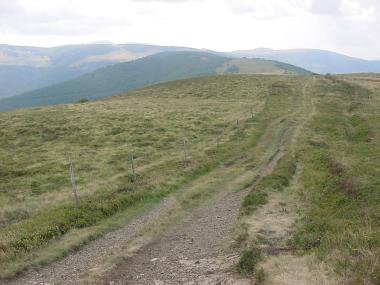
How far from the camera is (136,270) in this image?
16578 mm

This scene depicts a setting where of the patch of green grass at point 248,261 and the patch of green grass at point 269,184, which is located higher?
the patch of green grass at point 248,261

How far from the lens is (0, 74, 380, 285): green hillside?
17234 mm

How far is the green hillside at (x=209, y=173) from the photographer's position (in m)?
17.2

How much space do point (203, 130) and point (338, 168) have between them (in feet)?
82.1

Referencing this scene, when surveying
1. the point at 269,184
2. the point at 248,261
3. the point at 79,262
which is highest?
the point at 248,261

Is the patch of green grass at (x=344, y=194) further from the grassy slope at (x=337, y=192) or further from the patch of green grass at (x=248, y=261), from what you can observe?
the patch of green grass at (x=248, y=261)

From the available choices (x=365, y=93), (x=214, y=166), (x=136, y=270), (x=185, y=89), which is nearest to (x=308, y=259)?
(x=136, y=270)

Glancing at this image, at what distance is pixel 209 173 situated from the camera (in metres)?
33.3

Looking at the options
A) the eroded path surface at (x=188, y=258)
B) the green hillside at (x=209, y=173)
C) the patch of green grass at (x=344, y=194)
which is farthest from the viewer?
the green hillside at (x=209, y=173)

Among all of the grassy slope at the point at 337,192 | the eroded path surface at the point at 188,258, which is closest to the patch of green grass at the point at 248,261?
the grassy slope at the point at 337,192

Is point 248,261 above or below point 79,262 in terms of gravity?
above

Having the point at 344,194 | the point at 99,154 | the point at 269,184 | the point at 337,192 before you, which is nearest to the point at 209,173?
the point at 269,184

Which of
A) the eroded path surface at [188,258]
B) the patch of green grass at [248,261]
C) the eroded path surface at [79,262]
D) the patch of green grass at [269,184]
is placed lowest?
the eroded path surface at [79,262]

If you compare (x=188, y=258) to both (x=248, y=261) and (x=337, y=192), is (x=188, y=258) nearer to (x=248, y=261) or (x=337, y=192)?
(x=248, y=261)
